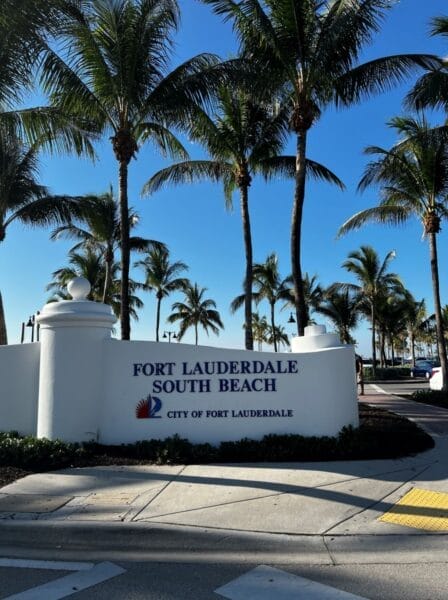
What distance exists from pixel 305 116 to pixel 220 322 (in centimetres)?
4143

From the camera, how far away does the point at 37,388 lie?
955 cm

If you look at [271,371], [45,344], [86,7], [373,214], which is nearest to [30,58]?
[86,7]

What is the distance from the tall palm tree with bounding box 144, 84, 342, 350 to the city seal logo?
10673 millimetres

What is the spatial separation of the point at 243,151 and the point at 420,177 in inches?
244

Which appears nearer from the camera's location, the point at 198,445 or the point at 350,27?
the point at 198,445

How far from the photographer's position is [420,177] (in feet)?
60.7

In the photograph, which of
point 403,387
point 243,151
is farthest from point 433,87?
point 403,387

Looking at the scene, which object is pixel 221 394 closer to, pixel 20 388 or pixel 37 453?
pixel 37 453

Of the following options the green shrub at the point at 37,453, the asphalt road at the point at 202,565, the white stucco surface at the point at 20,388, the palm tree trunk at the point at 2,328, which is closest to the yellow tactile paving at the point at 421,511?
the asphalt road at the point at 202,565

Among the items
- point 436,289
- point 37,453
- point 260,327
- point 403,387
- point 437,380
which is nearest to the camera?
point 37,453

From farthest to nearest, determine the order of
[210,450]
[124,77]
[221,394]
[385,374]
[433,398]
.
Result: 1. [385,374]
2. [433,398]
3. [124,77]
4. [221,394]
5. [210,450]

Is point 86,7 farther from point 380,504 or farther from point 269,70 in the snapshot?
point 380,504

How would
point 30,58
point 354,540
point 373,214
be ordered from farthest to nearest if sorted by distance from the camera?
point 373,214 → point 30,58 → point 354,540

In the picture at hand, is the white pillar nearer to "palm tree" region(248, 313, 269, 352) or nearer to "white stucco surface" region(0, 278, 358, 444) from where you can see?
"white stucco surface" region(0, 278, 358, 444)
